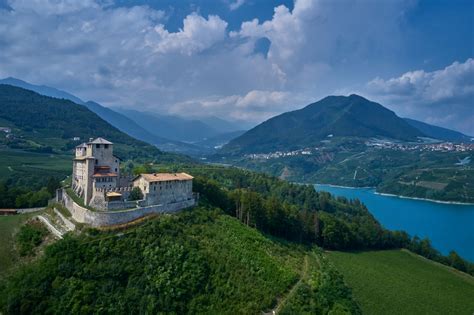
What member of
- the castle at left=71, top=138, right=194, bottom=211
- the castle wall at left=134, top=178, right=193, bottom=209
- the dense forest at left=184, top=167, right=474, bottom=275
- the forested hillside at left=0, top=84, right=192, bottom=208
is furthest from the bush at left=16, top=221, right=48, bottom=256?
the dense forest at left=184, top=167, right=474, bottom=275

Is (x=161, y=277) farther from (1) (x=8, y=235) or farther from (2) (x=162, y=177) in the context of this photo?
(1) (x=8, y=235)

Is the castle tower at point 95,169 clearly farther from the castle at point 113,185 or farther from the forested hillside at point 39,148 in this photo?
the forested hillside at point 39,148

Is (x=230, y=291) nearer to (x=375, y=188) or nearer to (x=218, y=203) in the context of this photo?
(x=218, y=203)

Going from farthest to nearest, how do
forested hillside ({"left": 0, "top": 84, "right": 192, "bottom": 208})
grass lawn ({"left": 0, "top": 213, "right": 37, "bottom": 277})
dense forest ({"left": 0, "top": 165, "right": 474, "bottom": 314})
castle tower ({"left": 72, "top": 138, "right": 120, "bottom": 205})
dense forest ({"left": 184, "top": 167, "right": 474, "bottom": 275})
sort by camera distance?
forested hillside ({"left": 0, "top": 84, "right": 192, "bottom": 208}) → dense forest ({"left": 184, "top": 167, "right": 474, "bottom": 275}) → castle tower ({"left": 72, "top": 138, "right": 120, "bottom": 205}) → grass lawn ({"left": 0, "top": 213, "right": 37, "bottom": 277}) → dense forest ({"left": 0, "top": 165, "right": 474, "bottom": 314})

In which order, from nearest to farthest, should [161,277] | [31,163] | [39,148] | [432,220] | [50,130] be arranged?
[161,277] < [31,163] < [432,220] < [39,148] < [50,130]

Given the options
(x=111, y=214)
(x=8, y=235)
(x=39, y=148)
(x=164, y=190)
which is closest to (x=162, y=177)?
(x=164, y=190)

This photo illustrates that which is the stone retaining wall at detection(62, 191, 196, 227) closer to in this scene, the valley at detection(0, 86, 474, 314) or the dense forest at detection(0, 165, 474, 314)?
the valley at detection(0, 86, 474, 314)
